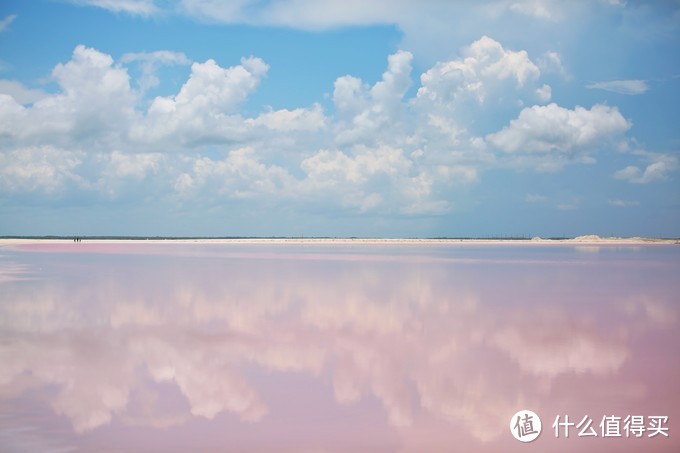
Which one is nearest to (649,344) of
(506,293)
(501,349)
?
(501,349)

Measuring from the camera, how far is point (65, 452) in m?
6.96

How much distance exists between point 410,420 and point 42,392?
18.8 ft

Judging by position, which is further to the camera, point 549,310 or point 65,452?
point 549,310

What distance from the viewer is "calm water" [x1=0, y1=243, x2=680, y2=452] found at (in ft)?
25.2

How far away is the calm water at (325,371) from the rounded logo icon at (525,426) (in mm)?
107

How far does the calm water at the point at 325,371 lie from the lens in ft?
25.2

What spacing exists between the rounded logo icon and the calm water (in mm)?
107

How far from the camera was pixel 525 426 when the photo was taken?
7.95m

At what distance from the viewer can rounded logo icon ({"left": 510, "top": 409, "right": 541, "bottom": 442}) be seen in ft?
25.4

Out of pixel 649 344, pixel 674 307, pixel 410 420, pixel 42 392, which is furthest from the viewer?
pixel 674 307

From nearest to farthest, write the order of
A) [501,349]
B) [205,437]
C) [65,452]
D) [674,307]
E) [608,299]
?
[65,452]
[205,437]
[501,349]
[674,307]
[608,299]

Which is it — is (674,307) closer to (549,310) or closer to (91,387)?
(549,310)

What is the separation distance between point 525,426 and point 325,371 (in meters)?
3.94

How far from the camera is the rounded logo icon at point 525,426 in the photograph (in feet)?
25.4
